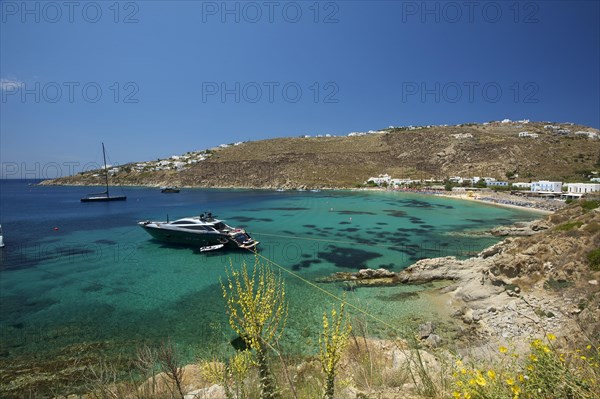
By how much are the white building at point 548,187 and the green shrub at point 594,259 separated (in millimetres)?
67910

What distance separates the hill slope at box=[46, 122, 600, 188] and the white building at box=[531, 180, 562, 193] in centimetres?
2045

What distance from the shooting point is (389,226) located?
35.4 meters

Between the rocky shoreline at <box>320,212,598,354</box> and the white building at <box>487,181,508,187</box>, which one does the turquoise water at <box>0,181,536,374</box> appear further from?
the white building at <box>487,181,508,187</box>

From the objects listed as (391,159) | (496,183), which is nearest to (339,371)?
(496,183)

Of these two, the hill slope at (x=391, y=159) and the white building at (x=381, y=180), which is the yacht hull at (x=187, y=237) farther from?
the white building at (x=381, y=180)

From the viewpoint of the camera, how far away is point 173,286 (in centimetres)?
1700

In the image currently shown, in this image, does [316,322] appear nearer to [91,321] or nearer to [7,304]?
[91,321]

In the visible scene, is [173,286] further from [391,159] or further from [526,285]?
[391,159]

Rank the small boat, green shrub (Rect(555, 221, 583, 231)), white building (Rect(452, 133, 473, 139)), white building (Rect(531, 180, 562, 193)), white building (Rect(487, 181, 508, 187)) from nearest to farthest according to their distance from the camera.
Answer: green shrub (Rect(555, 221, 583, 231))
the small boat
white building (Rect(531, 180, 562, 193))
white building (Rect(487, 181, 508, 187))
white building (Rect(452, 133, 473, 139))

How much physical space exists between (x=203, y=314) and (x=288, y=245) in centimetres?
1382

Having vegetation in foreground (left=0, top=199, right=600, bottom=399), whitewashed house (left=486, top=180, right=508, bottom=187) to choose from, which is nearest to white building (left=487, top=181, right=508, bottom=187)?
whitewashed house (left=486, top=180, right=508, bottom=187)

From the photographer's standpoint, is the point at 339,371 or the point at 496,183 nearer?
the point at 339,371

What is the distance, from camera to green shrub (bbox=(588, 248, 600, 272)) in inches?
445

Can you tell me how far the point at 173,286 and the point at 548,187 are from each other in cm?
7968
